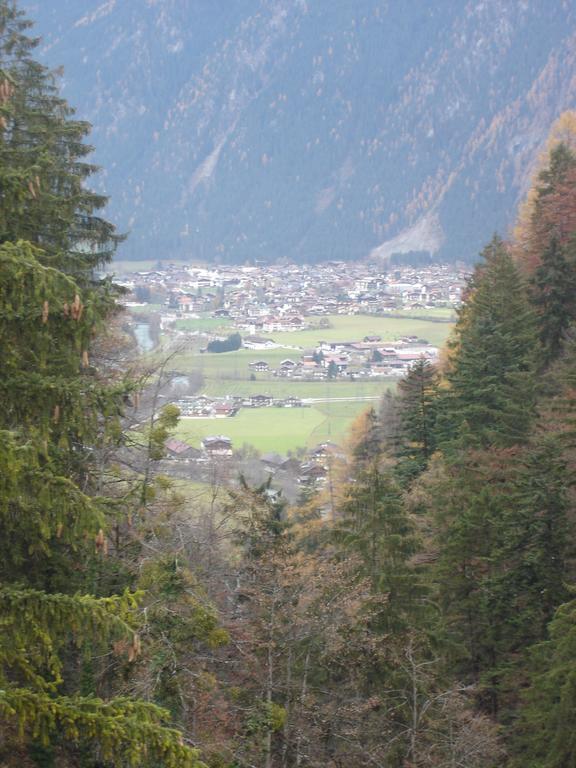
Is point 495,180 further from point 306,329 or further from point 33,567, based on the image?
point 33,567

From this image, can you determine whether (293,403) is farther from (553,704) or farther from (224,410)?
(553,704)

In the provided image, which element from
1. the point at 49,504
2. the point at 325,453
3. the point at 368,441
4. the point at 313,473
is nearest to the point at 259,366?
the point at 325,453

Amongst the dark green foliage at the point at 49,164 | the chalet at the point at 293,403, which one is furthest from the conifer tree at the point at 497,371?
the chalet at the point at 293,403

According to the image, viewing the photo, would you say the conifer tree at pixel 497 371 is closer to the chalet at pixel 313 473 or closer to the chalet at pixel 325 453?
the chalet at pixel 325 453

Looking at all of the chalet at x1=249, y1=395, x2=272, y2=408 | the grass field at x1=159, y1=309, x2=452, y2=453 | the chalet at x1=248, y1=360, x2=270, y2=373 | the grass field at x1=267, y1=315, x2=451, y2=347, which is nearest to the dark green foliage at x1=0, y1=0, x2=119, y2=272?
the grass field at x1=159, y1=309, x2=452, y2=453

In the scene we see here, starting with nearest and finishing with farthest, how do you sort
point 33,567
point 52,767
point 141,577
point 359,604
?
point 52,767
point 33,567
point 141,577
point 359,604

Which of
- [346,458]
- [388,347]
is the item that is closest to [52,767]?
[346,458]

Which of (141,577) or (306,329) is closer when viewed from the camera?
(141,577)
